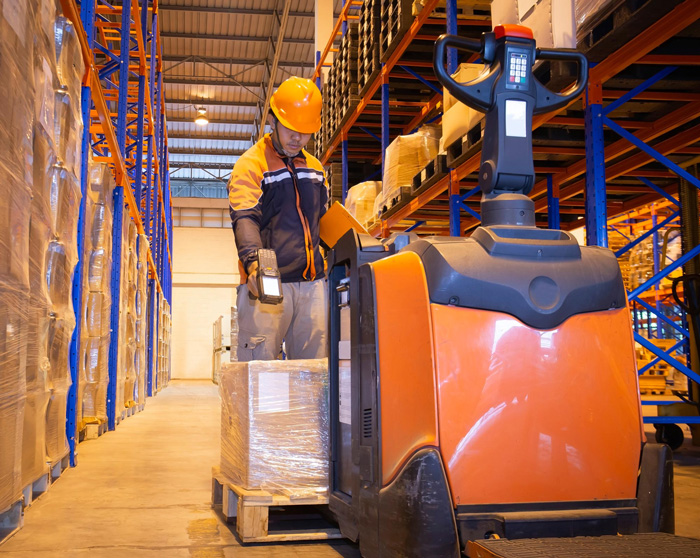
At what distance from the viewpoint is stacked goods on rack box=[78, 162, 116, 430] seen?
588cm

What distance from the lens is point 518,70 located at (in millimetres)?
2178

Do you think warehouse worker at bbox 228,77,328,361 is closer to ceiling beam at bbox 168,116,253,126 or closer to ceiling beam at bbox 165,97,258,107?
ceiling beam at bbox 165,97,258,107

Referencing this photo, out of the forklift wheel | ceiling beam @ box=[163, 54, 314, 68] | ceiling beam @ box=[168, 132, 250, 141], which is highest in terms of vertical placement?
ceiling beam @ box=[163, 54, 314, 68]

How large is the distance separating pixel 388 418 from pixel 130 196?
691 centimetres

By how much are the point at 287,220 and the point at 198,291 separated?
2405cm

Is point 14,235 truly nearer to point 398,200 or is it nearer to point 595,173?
point 595,173

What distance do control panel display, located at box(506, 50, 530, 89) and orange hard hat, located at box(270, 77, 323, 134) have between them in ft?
4.29

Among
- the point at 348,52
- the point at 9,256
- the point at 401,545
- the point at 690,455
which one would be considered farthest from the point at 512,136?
the point at 348,52

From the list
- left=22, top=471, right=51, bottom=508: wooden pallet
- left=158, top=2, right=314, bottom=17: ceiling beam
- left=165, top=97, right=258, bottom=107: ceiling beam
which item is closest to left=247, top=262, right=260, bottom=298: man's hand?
left=22, top=471, right=51, bottom=508: wooden pallet

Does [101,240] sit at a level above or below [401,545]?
above

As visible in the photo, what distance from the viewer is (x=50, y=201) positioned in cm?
377

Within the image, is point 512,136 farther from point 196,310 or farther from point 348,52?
point 196,310

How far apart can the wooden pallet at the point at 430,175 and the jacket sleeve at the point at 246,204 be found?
9.81ft

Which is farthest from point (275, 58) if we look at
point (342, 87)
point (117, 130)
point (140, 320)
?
point (117, 130)
